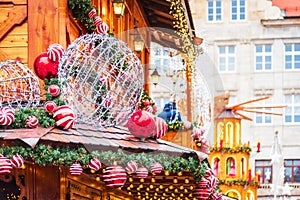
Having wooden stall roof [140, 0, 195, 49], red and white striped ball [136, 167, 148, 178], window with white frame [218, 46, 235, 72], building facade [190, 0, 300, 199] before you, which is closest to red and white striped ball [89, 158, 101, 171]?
red and white striped ball [136, 167, 148, 178]

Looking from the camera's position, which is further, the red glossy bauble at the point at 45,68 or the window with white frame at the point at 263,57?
the window with white frame at the point at 263,57

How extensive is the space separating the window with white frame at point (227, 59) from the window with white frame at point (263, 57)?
116cm

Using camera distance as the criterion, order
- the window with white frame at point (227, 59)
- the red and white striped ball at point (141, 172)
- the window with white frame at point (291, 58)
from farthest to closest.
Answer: the window with white frame at point (227, 59) < the window with white frame at point (291, 58) < the red and white striped ball at point (141, 172)

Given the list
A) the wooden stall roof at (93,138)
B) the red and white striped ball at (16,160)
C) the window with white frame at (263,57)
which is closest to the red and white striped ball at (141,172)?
the wooden stall roof at (93,138)

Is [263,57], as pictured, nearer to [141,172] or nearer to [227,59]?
[227,59]

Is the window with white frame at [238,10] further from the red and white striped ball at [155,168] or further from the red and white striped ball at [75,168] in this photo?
the red and white striped ball at [75,168]

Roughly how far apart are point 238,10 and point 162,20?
2897 cm

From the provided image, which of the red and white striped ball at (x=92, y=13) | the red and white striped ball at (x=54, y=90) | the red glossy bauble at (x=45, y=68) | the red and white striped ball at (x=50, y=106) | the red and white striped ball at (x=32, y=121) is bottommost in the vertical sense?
the red and white striped ball at (x=32, y=121)

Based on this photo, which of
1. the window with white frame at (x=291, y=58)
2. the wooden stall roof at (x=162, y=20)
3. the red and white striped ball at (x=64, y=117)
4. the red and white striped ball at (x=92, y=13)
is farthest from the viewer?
the window with white frame at (x=291, y=58)

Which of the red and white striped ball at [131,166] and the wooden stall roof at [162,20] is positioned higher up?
the wooden stall roof at [162,20]

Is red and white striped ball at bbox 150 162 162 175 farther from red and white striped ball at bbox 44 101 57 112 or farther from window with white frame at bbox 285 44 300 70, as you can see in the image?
window with white frame at bbox 285 44 300 70

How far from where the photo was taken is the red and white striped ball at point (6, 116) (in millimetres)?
11437

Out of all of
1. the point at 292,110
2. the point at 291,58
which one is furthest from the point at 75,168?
the point at 291,58

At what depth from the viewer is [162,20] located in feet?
78.6
